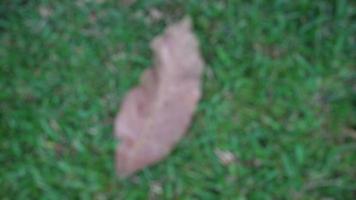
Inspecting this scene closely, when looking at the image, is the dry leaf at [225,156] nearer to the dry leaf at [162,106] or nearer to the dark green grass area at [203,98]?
the dark green grass area at [203,98]

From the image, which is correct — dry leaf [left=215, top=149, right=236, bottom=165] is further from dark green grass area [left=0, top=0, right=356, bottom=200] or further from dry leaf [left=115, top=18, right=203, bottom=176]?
dry leaf [left=115, top=18, right=203, bottom=176]

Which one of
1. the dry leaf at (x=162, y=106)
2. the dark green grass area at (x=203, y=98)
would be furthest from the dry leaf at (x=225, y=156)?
the dry leaf at (x=162, y=106)

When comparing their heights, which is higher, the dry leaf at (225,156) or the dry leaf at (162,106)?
the dry leaf at (162,106)

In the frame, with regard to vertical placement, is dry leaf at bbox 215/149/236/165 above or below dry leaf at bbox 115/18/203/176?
below

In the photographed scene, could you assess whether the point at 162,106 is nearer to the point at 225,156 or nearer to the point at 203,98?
the point at 203,98

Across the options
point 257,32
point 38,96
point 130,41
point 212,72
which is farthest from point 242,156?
point 38,96

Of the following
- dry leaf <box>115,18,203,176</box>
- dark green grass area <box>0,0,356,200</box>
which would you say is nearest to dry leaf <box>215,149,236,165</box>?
dark green grass area <box>0,0,356,200</box>

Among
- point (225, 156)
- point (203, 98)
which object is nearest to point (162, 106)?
point (203, 98)
